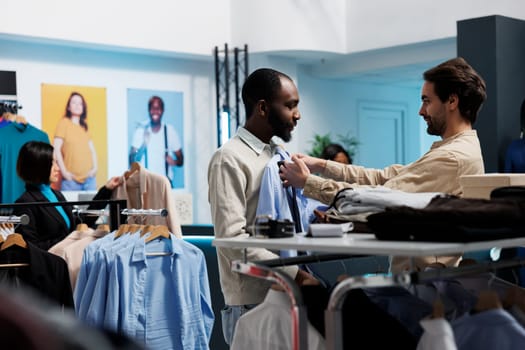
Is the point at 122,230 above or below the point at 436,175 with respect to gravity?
below

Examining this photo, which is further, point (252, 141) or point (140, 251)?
point (140, 251)

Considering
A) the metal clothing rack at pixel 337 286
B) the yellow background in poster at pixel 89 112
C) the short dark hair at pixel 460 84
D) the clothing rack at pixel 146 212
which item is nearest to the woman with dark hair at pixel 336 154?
the yellow background in poster at pixel 89 112

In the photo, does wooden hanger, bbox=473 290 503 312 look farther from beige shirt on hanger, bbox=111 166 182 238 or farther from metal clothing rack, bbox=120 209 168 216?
beige shirt on hanger, bbox=111 166 182 238

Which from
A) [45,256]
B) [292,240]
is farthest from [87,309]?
[292,240]

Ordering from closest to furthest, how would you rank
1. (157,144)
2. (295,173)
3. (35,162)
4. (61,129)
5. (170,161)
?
(295,173)
(35,162)
(61,129)
(157,144)
(170,161)

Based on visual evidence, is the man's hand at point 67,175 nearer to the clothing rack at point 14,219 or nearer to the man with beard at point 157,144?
Answer: the man with beard at point 157,144

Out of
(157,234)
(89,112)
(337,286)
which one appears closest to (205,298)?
(157,234)

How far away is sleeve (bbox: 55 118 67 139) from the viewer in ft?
33.5

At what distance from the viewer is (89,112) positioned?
10.5 metres

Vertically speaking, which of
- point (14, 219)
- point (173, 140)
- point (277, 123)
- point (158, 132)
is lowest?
point (14, 219)

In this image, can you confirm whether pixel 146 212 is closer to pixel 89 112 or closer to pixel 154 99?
pixel 89 112

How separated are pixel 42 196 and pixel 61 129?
5.01m

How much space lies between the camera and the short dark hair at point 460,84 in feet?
9.70

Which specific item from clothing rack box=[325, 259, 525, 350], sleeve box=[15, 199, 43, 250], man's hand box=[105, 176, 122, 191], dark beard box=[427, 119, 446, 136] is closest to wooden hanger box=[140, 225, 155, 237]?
sleeve box=[15, 199, 43, 250]
